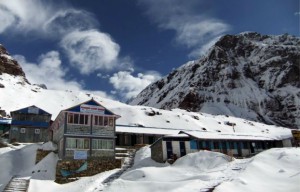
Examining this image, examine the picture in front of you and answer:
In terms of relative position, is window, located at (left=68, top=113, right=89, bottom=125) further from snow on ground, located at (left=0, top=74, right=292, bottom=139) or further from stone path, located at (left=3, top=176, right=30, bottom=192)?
snow on ground, located at (left=0, top=74, right=292, bottom=139)

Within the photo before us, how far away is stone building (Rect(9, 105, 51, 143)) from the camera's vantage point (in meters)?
54.1

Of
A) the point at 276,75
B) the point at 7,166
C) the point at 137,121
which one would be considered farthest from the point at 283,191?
the point at 276,75

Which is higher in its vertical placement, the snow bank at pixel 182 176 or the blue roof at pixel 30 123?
the blue roof at pixel 30 123

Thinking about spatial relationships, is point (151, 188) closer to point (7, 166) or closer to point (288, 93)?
point (7, 166)

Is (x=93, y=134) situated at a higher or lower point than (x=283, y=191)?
higher

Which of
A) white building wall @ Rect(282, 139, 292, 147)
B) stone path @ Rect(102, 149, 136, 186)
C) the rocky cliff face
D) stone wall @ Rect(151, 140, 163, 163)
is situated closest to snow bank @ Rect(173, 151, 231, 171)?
stone wall @ Rect(151, 140, 163, 163)

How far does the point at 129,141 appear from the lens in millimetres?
56156

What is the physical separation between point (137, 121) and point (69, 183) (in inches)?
1809

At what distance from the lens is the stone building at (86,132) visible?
38.1 meters

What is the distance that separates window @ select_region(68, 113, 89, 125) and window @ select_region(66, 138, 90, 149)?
220 cm

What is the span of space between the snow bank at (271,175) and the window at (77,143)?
20437 millimetres

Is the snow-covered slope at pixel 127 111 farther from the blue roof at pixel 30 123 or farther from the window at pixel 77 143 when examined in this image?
the window at pixel 77 143

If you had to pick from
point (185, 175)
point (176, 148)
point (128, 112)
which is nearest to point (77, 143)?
point (176, 148)

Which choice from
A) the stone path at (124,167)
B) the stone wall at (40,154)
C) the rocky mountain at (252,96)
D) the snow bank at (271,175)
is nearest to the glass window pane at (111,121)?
the stone path at (124,167)
